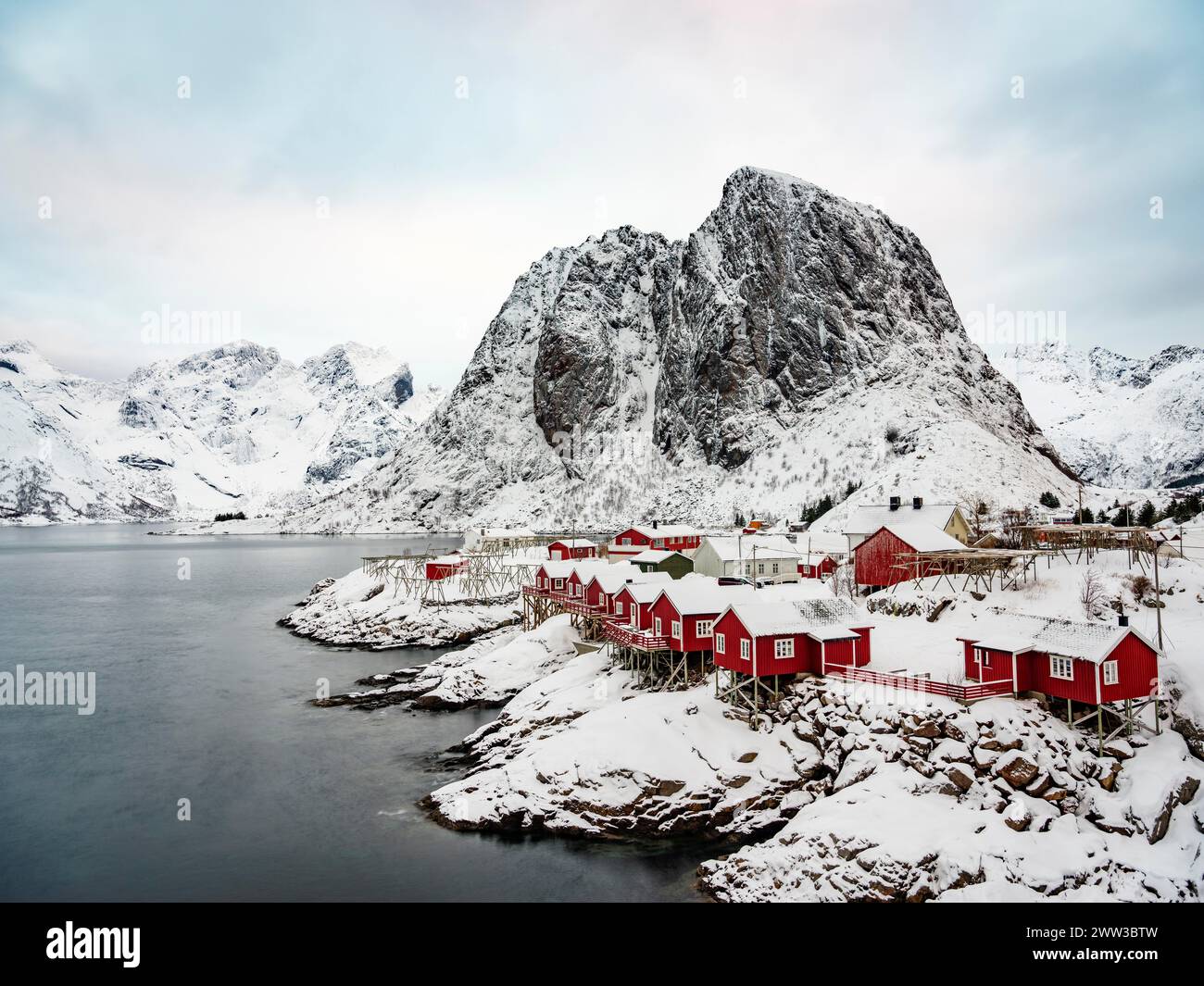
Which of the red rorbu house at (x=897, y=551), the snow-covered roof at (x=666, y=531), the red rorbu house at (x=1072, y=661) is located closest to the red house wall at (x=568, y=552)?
the snow-covered roof at (x=666, y=531)

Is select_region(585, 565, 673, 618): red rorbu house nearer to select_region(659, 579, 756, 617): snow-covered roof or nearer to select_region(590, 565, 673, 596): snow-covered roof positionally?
select_region(590, 565, 673, 596): snow-covered roof

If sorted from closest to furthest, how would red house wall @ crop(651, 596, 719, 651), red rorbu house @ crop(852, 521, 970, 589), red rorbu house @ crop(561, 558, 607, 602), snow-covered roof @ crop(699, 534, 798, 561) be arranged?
red house wall @ crop(651, 596, 719, 651) < red rorbu house @ crop(852, 521, 970, 589) < red rorbu house @ crop(561, 558, 607, 602) < snow-covered roof @ crop(699, 534, 798, 561)

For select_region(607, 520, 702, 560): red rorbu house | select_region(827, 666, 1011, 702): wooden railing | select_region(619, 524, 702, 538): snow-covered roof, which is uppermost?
select_region(619, 524, 702, 538): snow-covered roof

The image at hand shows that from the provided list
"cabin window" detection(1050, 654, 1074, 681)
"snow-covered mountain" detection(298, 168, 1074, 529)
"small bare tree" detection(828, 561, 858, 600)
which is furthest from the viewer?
"snow-covered mountain" detection(298, 168, 1074, 529)

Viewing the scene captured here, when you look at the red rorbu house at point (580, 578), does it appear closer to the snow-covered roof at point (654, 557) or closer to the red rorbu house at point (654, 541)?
the snow-covered roof at point (654, 557)

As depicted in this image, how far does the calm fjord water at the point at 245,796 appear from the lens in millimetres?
26000

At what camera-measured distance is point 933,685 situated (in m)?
29.4

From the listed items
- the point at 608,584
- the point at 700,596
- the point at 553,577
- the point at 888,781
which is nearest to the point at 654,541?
the point at 553,577

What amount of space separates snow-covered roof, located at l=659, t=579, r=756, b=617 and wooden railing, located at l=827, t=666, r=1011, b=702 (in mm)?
7627

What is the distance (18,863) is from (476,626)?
42033mm

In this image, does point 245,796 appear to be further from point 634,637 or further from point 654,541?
point 654,541

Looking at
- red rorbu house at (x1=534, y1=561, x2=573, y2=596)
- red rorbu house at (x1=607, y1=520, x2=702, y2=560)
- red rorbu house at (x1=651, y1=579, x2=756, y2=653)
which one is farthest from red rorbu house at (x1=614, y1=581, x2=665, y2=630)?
red rorbu house at (x1=607, y1=520, x2=702, y2=560)

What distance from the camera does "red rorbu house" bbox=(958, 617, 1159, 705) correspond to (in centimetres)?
2658
